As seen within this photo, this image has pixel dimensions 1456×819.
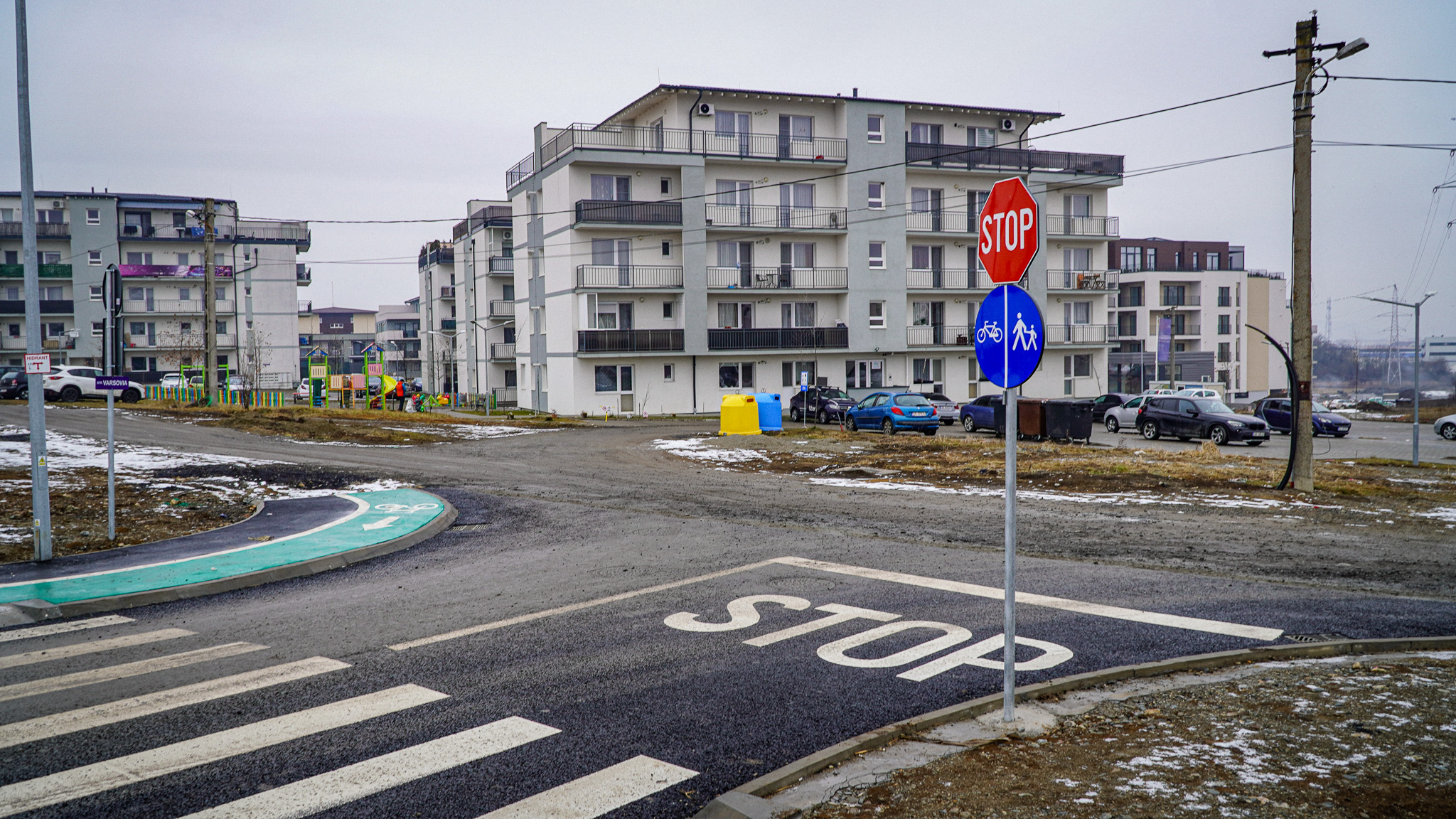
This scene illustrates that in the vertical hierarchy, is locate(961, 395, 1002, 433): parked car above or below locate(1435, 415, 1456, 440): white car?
above

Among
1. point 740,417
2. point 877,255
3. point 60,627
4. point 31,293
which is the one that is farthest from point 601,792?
point 877,255

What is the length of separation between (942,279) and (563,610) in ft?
154

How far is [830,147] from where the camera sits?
4947cm

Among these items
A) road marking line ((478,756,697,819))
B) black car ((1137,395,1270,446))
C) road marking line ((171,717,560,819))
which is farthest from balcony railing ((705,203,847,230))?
road marking line ((478,756,697,819))

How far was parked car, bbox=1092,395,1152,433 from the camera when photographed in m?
37.6

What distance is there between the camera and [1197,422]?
3189cm

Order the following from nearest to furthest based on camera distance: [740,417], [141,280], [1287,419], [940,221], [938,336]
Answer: [740,417] → [1287,419] → [940,221] → [938,336] → [141,280]

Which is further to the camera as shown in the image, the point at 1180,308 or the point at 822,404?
the point at 1180,308

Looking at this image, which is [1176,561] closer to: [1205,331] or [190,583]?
[190,583]

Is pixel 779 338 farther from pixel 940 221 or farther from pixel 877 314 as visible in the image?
pixel 940 221

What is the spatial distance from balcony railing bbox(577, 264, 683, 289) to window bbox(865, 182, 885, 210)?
11.6m

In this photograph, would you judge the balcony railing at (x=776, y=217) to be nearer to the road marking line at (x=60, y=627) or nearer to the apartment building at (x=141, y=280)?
the road marking line at (x=60, y=627)

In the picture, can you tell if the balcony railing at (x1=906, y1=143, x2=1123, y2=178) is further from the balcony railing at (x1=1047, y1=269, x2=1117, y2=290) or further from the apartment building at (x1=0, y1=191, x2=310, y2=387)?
the apartment building at (x1=0, y1=191, x2=310, y2=387)

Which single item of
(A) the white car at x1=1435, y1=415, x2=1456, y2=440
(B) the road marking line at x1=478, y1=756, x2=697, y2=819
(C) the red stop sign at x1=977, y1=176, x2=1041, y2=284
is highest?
(C) the red stop sign at x1=977, y1=176, x2=1041, y2=284
